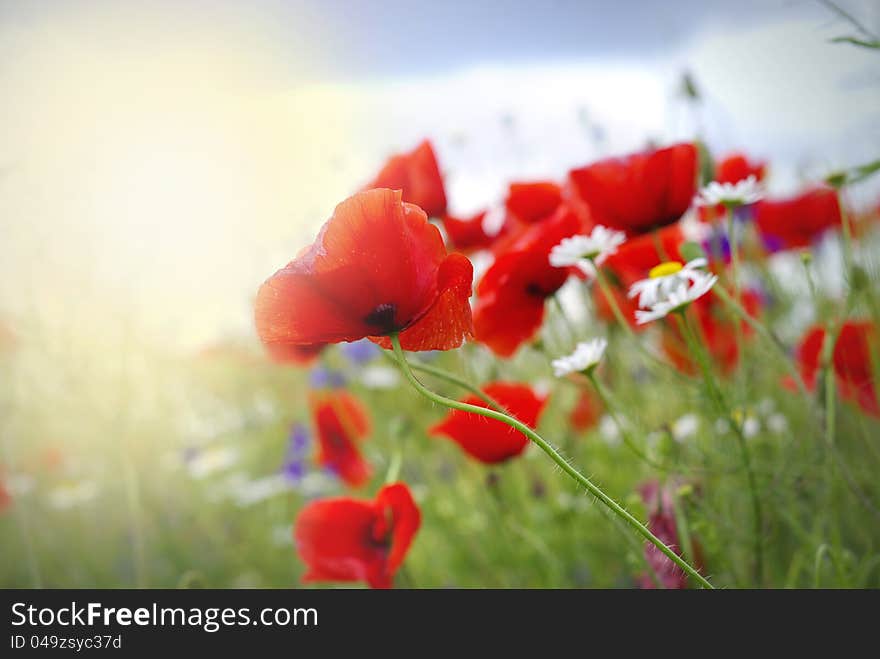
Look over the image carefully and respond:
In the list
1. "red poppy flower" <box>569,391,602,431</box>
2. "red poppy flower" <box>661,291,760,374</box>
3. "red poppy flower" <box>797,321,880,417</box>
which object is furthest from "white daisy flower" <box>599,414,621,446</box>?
"red poppy flower" <box>797,321,880,417</box>

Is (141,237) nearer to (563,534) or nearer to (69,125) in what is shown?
(69,125)

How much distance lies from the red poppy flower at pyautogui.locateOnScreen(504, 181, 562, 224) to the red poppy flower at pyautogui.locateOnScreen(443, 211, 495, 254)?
10cm

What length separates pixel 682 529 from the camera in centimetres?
52

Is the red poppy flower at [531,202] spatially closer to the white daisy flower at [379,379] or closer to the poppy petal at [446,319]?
the poppy petal at [446,319]

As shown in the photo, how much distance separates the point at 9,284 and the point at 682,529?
39.8 inches

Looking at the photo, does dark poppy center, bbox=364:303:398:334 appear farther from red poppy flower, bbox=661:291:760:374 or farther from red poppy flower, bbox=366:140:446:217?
red poppy flower, bbox=661:291:760:374

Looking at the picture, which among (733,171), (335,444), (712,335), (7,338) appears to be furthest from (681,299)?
(7,338)

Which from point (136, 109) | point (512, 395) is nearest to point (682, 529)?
point (512, 395)

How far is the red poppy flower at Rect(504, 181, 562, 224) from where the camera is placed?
25.6 inches

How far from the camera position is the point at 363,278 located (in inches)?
13.7

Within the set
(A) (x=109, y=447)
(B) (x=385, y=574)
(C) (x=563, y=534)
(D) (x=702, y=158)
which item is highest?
(D) (x=702, y=158)

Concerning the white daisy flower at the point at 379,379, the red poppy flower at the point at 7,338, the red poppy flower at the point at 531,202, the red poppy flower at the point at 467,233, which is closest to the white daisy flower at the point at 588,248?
the red poppy flower at the point at 531,202

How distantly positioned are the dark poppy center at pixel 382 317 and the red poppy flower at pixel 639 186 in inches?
10.9

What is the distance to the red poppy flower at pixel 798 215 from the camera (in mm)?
938
